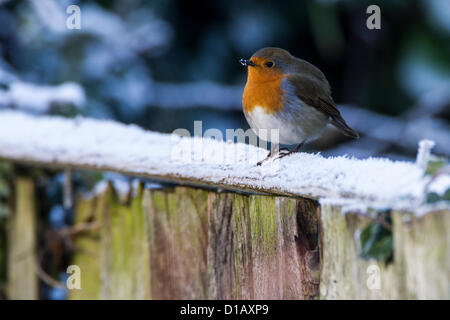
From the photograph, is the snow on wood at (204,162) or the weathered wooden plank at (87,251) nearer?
the snow on wood at (204,162)

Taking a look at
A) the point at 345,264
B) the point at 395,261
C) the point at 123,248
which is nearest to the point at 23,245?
the point at 123,248

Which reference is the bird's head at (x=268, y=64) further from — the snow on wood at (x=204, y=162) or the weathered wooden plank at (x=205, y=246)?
the weathered wooden plank at (x=205, y=246)

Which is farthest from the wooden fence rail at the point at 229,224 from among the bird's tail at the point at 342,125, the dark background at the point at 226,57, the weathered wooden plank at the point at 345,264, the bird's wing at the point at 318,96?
the dark background at the point at 226,57

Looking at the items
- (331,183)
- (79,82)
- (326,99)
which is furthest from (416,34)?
(331,183)

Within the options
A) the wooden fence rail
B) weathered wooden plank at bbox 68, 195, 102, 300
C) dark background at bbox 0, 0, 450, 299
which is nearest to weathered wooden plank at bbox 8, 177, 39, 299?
the wooden fence rail

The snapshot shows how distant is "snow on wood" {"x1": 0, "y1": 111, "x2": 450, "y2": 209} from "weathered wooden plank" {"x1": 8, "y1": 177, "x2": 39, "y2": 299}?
0.53 ft

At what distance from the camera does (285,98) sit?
2176mm

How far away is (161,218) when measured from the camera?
1794mm

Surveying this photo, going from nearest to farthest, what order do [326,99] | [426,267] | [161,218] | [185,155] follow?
[426,267] < [185,155] < [161,218] < [326,99]

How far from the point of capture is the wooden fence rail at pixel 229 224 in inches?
42.8

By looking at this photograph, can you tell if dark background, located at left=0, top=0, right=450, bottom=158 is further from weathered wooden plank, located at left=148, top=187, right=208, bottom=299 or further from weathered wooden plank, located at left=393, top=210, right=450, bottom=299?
weathered wooden plank, located at left=393, top=210, right=450, bottom=299

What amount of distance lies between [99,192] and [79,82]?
1794 millimetres

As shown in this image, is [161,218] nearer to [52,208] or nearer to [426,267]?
[52,208]

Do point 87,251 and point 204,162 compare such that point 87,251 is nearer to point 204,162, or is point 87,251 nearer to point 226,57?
point 204,162
